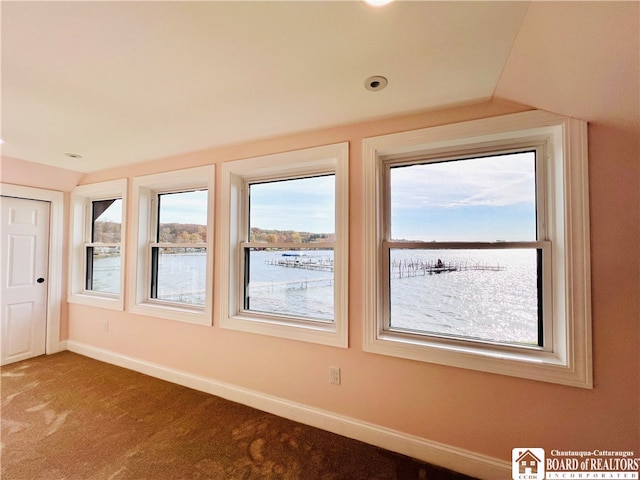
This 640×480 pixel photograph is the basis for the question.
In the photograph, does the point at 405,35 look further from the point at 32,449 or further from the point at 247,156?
the point at 32,449

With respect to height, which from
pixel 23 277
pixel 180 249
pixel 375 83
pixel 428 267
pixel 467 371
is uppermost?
pixel 375 83

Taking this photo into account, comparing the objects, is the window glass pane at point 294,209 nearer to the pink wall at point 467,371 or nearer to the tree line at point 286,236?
the tree line at point 286,236

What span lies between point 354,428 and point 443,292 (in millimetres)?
1152

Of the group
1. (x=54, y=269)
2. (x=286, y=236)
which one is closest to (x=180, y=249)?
(x=286, y=236)

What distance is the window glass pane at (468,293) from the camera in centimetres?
164

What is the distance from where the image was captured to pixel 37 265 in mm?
3150

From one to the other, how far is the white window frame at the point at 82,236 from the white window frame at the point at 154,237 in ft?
1.21

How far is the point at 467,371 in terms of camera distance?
1.60 m

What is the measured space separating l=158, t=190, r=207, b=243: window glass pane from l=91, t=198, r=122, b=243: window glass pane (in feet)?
2.32

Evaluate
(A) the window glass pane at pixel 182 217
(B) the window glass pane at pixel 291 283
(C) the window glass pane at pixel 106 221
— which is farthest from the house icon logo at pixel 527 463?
(C) the window glass pane at pixel 106 221

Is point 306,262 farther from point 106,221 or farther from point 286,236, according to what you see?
point 106,221

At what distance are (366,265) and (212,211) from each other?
153 cm

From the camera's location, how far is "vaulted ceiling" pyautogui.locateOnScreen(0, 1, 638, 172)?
3.25ft

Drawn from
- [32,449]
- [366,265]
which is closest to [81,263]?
[32,449]
